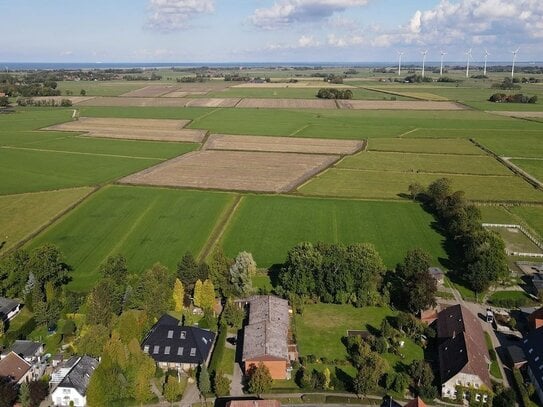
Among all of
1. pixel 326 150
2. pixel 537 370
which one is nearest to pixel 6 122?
pixel 326 150

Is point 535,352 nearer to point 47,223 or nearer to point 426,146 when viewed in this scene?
point 47,223

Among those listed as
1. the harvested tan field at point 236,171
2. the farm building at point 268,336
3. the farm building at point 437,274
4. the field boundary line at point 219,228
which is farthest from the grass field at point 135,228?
the farm building at point 437,274

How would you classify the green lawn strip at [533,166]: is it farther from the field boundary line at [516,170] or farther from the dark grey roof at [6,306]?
the dark grey roof at [6,306]

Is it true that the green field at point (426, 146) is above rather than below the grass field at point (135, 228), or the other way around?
above

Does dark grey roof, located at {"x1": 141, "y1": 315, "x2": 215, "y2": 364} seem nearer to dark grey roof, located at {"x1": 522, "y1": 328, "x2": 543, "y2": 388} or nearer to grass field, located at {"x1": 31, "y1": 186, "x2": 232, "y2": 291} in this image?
grass field, located at {"x1": 31, "y1": 186, "x2": 232, "y2": 291}

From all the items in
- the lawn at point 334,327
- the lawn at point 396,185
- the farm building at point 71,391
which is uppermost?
the lawn at point 396,185

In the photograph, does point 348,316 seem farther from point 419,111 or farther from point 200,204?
point 419,111
